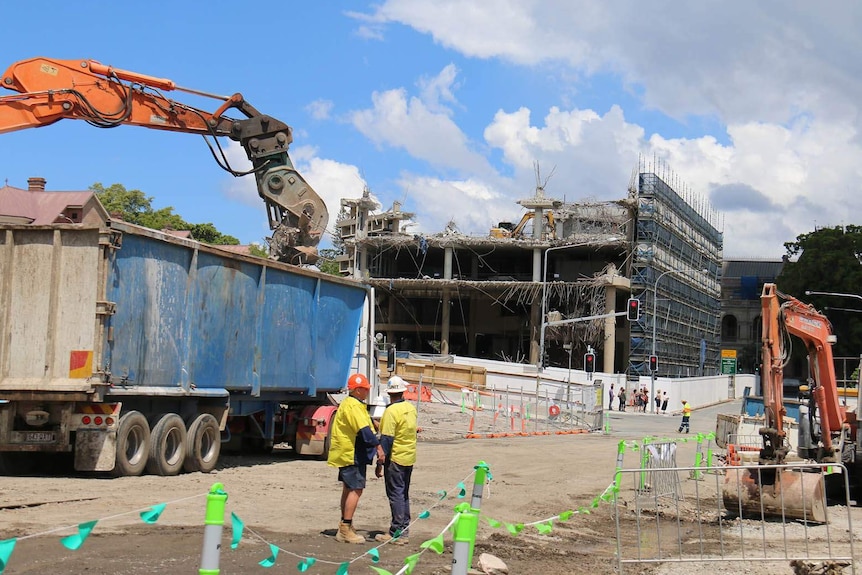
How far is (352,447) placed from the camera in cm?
966

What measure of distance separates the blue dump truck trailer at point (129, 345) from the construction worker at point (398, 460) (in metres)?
4.30

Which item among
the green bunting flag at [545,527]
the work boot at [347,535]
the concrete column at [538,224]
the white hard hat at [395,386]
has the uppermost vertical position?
the concrete column at [538,224]

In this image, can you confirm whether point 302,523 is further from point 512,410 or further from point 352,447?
point 512,410

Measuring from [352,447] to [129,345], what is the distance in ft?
14.9

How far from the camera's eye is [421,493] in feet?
46.5

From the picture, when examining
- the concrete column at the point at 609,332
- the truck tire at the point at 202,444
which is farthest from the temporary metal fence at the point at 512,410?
the concrete column at the point at 609,332

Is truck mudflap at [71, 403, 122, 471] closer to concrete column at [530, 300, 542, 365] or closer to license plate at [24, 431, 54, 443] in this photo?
license plate at [24, 431, 54, 443]

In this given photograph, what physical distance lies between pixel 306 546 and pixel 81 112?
35.0 feet

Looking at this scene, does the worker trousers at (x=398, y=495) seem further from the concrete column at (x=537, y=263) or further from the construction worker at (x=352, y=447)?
the concrete column at (x=537, y=263)

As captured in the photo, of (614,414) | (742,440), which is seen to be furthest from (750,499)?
(614,414)

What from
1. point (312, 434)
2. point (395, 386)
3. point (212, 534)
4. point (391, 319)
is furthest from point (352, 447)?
point (391, 319)

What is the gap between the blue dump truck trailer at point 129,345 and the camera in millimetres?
12469

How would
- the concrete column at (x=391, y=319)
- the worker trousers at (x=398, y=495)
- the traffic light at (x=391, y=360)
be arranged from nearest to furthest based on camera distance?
the worker trousers at (x=398, y=495) → the traffic light at (x=391, y=360) → the concrete column at (x=391, y=319)

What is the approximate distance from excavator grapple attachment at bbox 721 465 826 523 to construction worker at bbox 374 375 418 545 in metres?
5.11
